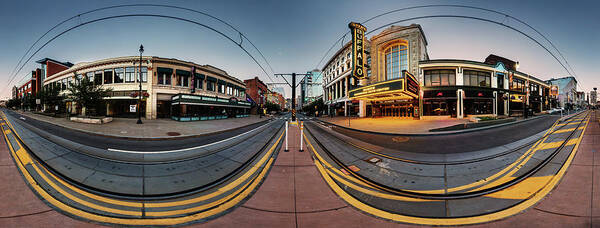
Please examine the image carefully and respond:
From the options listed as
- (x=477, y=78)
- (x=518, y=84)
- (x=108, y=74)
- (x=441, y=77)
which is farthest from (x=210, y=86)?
(x=518, y=84)

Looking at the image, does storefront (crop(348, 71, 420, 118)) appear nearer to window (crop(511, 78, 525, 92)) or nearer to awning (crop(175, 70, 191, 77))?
window (crop(511, 78, 525, 92))

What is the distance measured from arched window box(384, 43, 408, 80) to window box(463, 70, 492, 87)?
23.9 ft

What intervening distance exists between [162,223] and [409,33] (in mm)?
28945

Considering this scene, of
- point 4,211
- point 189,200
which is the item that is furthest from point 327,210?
point 4,211

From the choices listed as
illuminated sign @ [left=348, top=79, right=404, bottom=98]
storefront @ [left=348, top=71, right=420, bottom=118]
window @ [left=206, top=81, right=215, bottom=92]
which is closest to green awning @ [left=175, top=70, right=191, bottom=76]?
window @ [left=206, top=81, right=215, bottom=92]

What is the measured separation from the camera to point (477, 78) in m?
23.5

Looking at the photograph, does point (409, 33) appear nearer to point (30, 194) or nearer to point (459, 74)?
point (459, 74)

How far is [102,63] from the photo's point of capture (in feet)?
76.7

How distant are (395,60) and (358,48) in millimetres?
8115

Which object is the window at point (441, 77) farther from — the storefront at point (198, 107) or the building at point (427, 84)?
the storefront at point (198, 107)

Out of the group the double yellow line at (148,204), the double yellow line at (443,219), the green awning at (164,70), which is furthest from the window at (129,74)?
the double yellow line at (443,219)

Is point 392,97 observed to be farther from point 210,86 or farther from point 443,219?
point 210,86

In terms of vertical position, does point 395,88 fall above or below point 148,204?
above

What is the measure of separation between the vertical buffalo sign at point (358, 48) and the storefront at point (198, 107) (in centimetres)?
1960
